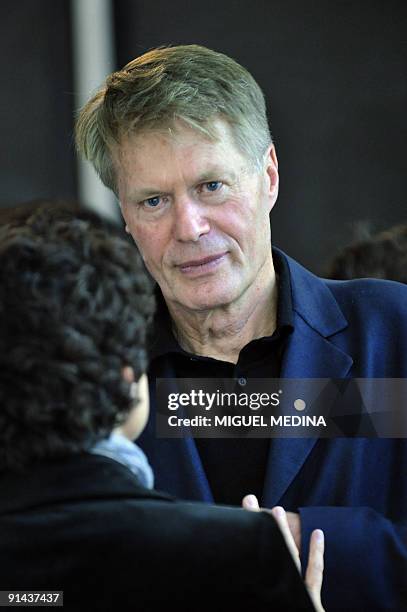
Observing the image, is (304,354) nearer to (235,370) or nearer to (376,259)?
(235,370)

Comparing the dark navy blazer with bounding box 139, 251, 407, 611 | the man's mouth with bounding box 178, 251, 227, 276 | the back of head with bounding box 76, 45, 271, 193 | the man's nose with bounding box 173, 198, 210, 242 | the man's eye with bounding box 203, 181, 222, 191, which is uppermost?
the back of head with bounding box 76, 45, 271, 193

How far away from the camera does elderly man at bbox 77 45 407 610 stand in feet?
6.91

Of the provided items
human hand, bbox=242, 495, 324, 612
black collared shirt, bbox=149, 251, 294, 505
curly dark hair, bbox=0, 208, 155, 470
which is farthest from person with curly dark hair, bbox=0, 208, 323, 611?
black collared shirt, bbox=149, 251, 294, 505

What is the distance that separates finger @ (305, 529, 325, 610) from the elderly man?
0.12 m

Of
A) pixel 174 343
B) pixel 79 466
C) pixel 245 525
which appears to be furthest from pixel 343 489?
pixel 79 466

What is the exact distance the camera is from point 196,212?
7.22ft

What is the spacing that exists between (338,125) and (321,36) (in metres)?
0.32

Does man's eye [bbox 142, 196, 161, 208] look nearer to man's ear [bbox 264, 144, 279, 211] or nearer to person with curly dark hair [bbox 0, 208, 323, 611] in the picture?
man's ear [bbox 264, 144, 279, 211]

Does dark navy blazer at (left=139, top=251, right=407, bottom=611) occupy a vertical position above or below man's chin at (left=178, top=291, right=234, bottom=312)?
below

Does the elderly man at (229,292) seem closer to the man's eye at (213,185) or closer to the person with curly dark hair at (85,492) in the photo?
the man's eye at (213,185)

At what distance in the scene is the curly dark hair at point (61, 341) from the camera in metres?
1.47

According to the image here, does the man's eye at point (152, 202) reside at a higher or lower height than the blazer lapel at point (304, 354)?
higher

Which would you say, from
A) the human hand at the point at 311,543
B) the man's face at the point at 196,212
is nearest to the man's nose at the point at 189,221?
the man's face at the point at 196,212

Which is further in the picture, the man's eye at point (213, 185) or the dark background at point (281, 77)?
the dark background at point (281, 77)
